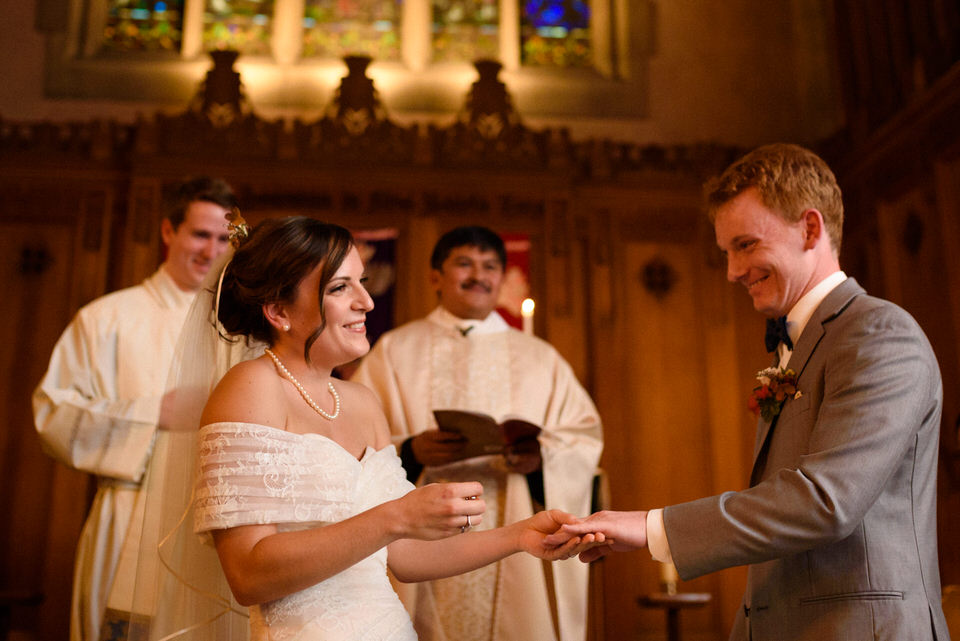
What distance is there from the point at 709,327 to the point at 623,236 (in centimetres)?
83

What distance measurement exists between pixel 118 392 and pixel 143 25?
397 centimetres

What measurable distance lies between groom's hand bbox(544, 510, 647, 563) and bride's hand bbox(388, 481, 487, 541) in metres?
0.29

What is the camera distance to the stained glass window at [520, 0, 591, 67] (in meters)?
6.93

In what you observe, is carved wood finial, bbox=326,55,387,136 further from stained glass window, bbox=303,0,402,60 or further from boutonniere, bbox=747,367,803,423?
boutonniere, bbox=747,367,803,423

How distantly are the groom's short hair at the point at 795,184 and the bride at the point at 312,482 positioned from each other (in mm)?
975

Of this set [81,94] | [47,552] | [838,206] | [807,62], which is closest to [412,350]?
[838,206]

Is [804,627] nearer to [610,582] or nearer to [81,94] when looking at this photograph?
[610,582]

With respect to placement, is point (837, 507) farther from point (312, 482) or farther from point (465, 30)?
point (465, 30)

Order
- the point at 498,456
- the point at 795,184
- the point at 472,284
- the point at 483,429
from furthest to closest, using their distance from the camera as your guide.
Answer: the point at 472,284, the point at 498,456, the point at 483,429, the point at 795,184

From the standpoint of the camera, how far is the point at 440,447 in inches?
134

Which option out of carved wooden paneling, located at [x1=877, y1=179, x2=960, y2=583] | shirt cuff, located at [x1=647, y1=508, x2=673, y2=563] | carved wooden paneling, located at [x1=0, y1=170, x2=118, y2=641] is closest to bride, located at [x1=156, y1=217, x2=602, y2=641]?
shirt cuff, located at [x1=647, y1=508, x2=673, y2=563]

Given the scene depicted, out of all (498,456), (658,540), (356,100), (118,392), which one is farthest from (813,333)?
(356,100)

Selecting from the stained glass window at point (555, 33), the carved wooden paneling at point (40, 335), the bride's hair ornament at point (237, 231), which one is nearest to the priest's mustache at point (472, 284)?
the bride's hair ornament at point (237, 231)

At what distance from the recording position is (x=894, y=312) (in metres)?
2.08
